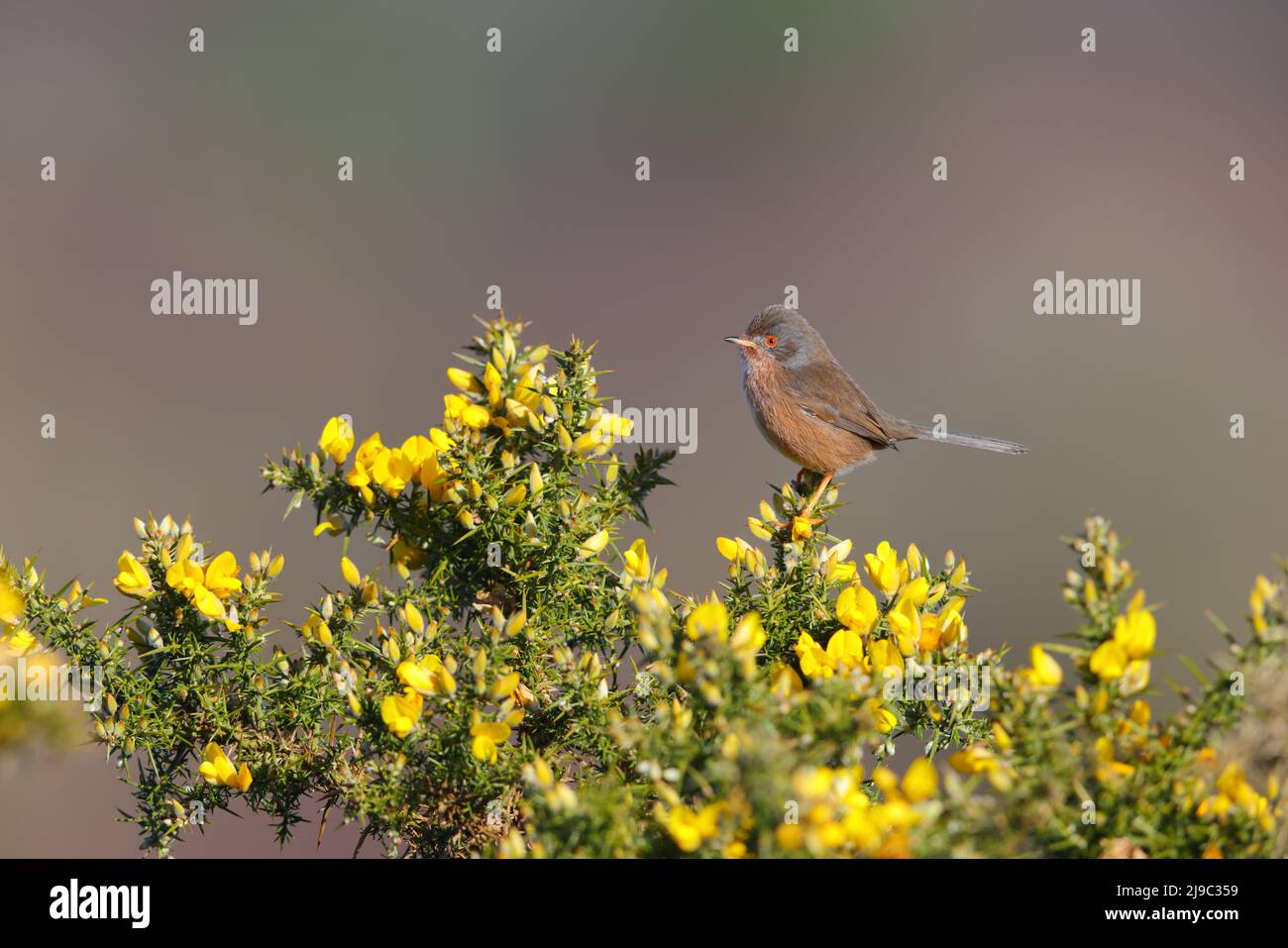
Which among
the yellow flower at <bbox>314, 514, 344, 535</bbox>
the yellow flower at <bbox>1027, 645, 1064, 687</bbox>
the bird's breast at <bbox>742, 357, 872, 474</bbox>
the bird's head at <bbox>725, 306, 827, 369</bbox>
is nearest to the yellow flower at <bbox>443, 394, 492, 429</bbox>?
the yellow flower at <bbox>314, 514, 344, 535</bbox>

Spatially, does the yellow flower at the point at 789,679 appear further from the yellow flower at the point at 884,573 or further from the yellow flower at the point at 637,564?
the yellow flower at the point at 637,564

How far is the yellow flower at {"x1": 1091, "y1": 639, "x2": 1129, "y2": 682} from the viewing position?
1.91 meters

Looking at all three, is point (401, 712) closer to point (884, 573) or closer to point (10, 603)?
point (10, 603)

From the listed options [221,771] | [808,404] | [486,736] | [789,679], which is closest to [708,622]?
[789,679]

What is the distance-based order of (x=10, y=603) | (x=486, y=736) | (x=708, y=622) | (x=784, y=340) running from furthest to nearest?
(x=784, y=340) → (x=486, y=736) → (x=10, y=603) → (x=708, y=622)

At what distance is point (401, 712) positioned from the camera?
231 cm

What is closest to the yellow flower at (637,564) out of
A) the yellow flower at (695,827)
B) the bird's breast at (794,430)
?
the yellow flower at (695,827)

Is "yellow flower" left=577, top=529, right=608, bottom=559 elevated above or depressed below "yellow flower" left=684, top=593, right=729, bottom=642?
above

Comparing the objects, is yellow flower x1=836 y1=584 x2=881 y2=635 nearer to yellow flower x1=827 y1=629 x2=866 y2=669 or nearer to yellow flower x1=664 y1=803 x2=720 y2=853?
yellow flower x1=827 y1=629 x2=866 y2=669

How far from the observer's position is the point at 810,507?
3.13 m

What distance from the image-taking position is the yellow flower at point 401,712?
2299mm

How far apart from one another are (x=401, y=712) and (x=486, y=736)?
202 mm

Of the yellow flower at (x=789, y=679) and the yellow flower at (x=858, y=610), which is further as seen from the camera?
the yellow flower at (x=858, y=610)

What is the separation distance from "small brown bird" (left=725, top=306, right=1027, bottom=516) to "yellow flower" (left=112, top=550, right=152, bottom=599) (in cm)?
347
